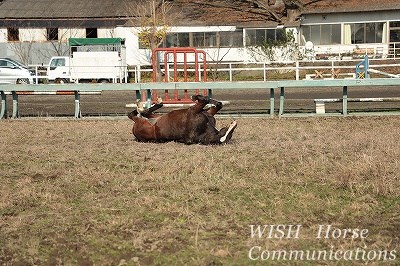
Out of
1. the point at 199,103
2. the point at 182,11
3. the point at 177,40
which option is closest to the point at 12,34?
the point at 182,11

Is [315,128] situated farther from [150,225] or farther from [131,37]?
[131,37]

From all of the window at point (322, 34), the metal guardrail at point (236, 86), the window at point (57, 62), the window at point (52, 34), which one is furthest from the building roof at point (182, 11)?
the metal guardrail at point (236, 86)

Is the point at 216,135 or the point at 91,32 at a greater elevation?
the point at 91,32

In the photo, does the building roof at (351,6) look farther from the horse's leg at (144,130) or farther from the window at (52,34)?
the horse's leg at (144,130)

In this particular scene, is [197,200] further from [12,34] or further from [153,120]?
[12,34]

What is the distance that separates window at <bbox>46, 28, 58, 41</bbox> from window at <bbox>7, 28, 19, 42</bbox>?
8.42ft

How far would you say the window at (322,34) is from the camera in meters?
45.8

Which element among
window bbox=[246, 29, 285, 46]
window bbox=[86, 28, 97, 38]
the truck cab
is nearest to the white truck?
the truck cab

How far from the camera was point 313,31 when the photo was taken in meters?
45.9

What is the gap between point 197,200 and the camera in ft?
23.6

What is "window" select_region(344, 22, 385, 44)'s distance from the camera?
45312mm

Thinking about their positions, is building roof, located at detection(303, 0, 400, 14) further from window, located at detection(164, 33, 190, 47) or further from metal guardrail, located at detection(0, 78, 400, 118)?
metal guardrail, located at detection(0, 78, 400, 118)

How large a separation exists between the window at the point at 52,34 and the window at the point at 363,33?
20.6 meters

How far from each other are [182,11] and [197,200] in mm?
42408
